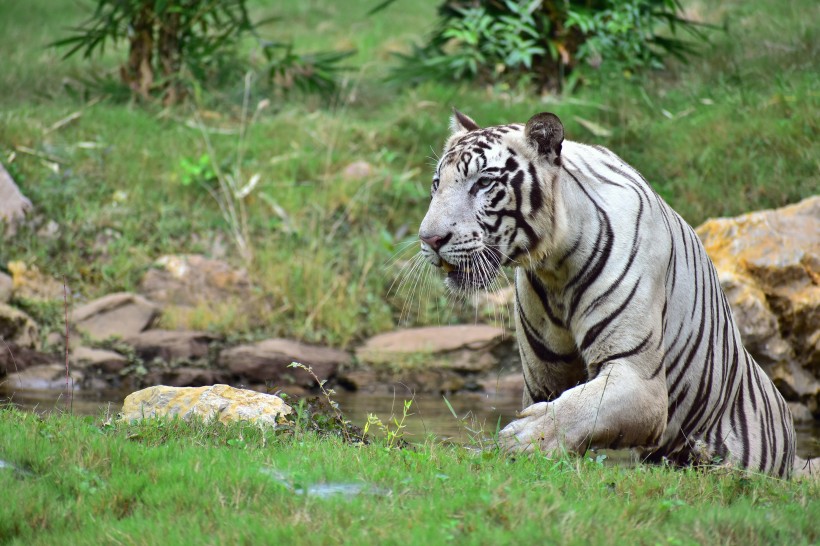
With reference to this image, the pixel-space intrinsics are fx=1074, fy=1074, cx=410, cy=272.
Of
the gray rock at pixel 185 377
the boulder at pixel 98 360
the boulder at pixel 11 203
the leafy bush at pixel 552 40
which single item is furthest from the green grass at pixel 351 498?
the leafy bush at pixel 552 40

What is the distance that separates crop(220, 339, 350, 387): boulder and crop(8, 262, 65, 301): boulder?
1.57 metres

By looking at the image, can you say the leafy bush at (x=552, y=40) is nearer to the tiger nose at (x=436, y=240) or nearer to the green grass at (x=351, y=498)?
the tiger nose at (x=436, y=240)

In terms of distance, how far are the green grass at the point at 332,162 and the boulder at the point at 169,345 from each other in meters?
0.30

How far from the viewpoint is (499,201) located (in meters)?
4.63

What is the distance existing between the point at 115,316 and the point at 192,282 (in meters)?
0.81

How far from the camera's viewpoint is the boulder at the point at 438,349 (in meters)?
8.85

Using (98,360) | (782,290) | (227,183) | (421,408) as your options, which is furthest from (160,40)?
(782,290)

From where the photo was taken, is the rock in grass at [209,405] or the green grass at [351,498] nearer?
the green grass at [351,498]

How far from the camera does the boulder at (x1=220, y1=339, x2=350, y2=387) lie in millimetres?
8539

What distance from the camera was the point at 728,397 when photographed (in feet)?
17.4

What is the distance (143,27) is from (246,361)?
5.07 metres

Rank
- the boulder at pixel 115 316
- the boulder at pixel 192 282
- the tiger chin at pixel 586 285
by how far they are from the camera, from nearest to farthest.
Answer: the tiger chin at pixel 586 285, the boulder at pixel 115 316, the boulder at pixel 192 282

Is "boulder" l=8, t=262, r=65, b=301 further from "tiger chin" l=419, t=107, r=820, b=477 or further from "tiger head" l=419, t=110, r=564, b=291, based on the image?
"tiger head" l=419, t=110, r=564, b=291

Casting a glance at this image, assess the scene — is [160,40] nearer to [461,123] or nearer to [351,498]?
[461,123]
